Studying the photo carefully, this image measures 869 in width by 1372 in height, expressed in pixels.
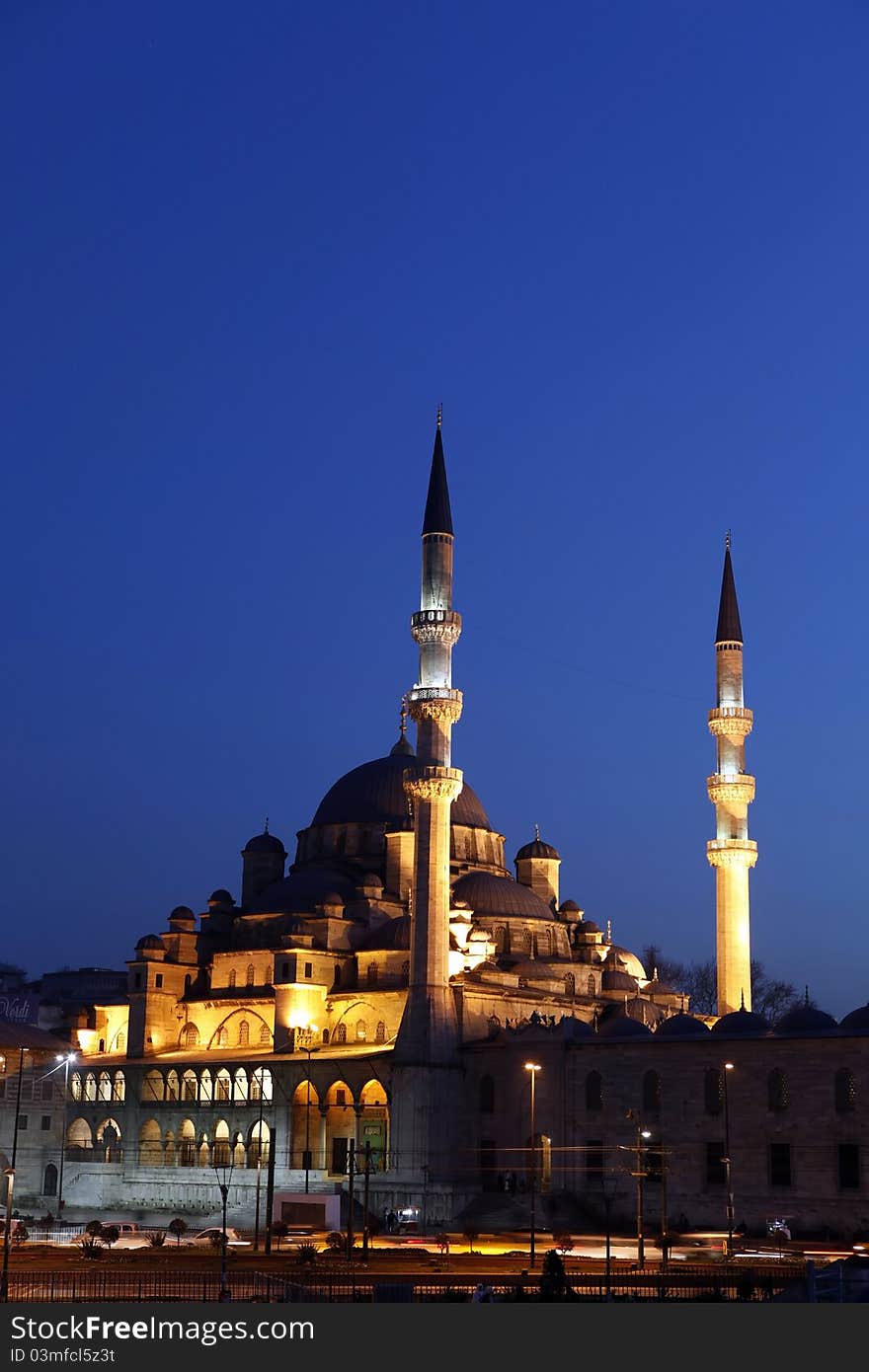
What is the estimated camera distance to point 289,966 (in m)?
68.9

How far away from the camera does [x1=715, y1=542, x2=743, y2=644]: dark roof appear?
7081 centimetres

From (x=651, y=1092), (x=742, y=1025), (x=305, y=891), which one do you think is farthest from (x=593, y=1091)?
(x=305, y=891)

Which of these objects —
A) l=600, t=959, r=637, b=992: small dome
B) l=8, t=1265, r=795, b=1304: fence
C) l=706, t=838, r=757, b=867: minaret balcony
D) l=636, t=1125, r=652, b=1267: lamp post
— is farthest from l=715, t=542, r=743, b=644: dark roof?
l=8, t=1265, r=795, b=1304: fence

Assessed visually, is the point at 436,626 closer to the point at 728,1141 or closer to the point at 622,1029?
the point at 622,1029

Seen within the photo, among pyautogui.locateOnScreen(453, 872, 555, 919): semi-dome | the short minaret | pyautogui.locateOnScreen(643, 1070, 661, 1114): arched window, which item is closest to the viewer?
pyautogui.locateOnScreen(643, 1070, 661, 1114): arched window

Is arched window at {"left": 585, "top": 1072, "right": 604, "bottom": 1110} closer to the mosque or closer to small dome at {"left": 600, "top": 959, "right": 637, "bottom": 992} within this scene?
the mosque

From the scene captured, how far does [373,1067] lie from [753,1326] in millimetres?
40595

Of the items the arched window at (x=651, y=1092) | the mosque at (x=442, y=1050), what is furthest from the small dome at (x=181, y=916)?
the arched window at (x=651, y=1092)

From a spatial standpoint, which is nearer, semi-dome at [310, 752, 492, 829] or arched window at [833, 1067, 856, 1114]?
arched window at [833, 1067, 856, 1114]

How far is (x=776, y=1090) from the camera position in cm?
5422

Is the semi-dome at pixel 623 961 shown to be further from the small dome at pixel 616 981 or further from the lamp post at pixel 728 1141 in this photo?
the lamp post at pixel 728 1141

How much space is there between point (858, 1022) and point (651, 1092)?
754cm

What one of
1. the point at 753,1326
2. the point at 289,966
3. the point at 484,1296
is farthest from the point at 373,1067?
the point at 753,1326

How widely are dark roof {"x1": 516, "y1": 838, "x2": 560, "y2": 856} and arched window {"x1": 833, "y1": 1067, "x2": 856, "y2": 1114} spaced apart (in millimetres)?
29511
